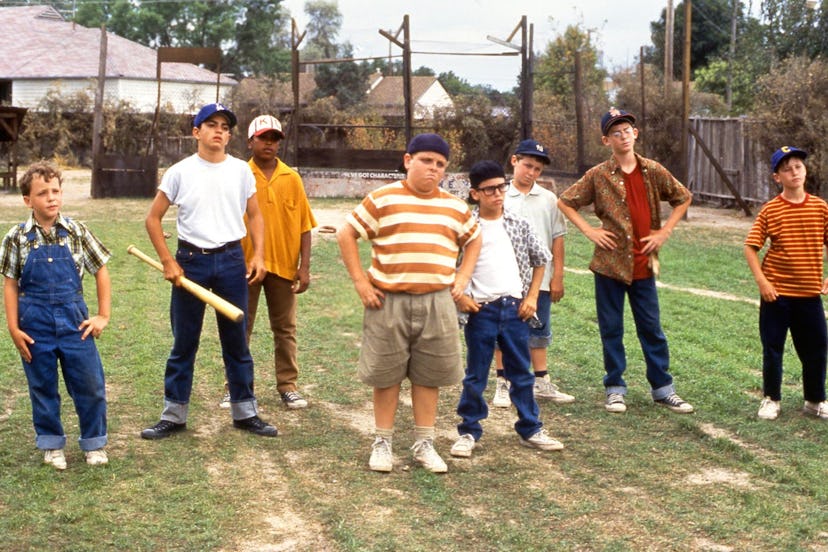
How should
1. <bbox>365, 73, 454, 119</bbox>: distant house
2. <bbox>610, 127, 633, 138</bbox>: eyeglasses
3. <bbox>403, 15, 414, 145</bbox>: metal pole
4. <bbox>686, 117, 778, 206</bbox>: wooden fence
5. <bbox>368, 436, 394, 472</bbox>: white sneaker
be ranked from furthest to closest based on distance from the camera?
1. <bbox>365, 73, 454, 119</bbox>: distant house
2. <bbox>686, 117, 778, 206</bbox>: wooden fence
3. <bbox>403, 15, 414, 145</bbox>: metal pole
4. <bbox>610, 127, 633, 138</bbox>: eyeglasses
5. <bbox>368, 436, 394, 472</bbox>: white sneaker

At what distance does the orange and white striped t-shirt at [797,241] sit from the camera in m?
6.91

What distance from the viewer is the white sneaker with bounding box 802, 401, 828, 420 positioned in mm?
6961

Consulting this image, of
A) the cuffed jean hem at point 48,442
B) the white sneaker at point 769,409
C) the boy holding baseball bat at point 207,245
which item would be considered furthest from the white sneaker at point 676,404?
the cuffed jean hem at point 48,442

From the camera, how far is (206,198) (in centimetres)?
630

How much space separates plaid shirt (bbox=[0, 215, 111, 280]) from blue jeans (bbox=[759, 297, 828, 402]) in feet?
12.8

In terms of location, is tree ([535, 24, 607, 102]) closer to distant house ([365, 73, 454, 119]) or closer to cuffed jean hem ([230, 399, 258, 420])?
distant house ([365, 73, 454, 119])

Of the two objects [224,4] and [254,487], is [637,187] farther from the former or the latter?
[224,4]

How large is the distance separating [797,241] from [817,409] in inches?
40.2

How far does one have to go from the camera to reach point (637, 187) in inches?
283

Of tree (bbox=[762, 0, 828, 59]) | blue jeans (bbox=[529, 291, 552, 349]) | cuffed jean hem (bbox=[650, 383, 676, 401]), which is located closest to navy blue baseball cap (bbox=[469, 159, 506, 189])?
blue jeans (bbox=[529, 291, 552, 349])

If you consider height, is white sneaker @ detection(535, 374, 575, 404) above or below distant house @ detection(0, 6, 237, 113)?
below

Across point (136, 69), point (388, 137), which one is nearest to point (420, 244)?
point (388, 137)

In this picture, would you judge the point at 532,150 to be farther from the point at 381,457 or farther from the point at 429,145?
the point at 381,457

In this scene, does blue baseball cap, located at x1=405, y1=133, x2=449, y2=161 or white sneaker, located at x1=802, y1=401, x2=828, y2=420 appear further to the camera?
white sneaker, located at x1=802, y1=401, x2=828, y2=420
